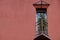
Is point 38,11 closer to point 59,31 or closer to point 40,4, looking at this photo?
point 40,4

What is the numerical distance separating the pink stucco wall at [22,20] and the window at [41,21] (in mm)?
134

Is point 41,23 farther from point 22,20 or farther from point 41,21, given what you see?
point 22,20

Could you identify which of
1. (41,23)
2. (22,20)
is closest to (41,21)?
(41,23)

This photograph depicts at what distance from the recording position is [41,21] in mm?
9211

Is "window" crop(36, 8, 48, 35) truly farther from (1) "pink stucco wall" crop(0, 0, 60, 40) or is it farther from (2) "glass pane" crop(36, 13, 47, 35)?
(1) "pink stucco wall" crop(0, 0, 60, 40)

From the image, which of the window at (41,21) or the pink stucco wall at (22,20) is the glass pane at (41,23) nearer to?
the window at (41,21)

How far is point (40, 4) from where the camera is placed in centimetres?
937

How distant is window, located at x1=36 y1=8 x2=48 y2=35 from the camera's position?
359 inches

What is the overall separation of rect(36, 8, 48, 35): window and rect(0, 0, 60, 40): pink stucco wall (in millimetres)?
134

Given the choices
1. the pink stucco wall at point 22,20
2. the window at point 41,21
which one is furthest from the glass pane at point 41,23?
the pink stucco wall at point 22,20

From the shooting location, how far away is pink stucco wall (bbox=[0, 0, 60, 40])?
30.1 feet

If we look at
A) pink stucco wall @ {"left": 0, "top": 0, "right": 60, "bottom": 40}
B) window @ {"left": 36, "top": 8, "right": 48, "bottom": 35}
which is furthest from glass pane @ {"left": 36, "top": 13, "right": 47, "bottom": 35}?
pink stucco wall @ {"left": 0, "top": 0, "right": 60, "bottom": 40}

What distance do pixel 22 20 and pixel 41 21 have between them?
2.19 feet

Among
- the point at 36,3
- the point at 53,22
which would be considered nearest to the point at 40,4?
the point at 36,3
